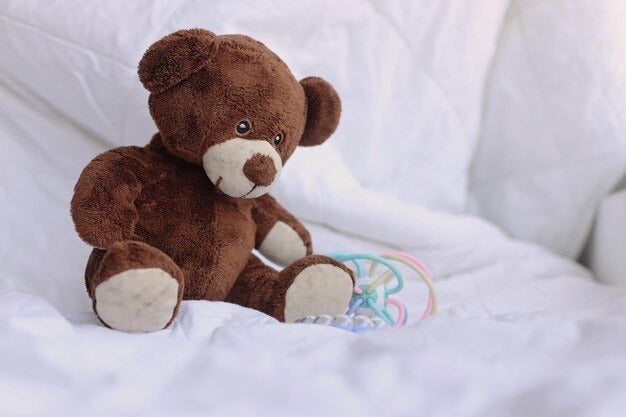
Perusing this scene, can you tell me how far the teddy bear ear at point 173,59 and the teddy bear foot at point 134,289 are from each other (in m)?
0.18

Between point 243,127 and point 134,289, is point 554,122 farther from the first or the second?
point 134,289

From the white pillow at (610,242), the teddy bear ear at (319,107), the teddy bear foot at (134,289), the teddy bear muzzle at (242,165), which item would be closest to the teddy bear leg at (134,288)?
the teddy bear foot at (134,289)

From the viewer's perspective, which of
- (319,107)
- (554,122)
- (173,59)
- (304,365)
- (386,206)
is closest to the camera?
(304,365)

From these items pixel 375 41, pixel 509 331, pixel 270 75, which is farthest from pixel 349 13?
pixel 509 331

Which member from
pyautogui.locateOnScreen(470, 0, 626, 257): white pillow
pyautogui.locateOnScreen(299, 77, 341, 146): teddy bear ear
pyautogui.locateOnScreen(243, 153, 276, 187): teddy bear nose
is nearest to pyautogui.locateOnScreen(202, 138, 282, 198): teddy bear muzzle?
pyautogui.locateOnScreen(243, 153, 276, 187): teddy bear nose

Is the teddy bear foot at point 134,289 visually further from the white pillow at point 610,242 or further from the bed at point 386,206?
the white pillow at point 610,242

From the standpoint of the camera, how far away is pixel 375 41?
113cm

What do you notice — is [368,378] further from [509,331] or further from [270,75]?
[270,75]

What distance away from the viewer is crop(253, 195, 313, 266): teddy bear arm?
843 millimetres

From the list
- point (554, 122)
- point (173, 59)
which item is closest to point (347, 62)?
point (554, 122)

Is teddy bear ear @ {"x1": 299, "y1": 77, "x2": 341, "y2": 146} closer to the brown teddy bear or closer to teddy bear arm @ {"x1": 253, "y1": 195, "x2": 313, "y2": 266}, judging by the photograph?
the brown teddy bear

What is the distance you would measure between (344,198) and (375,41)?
0.28 m

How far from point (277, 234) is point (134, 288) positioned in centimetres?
26

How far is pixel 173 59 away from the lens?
69cm
